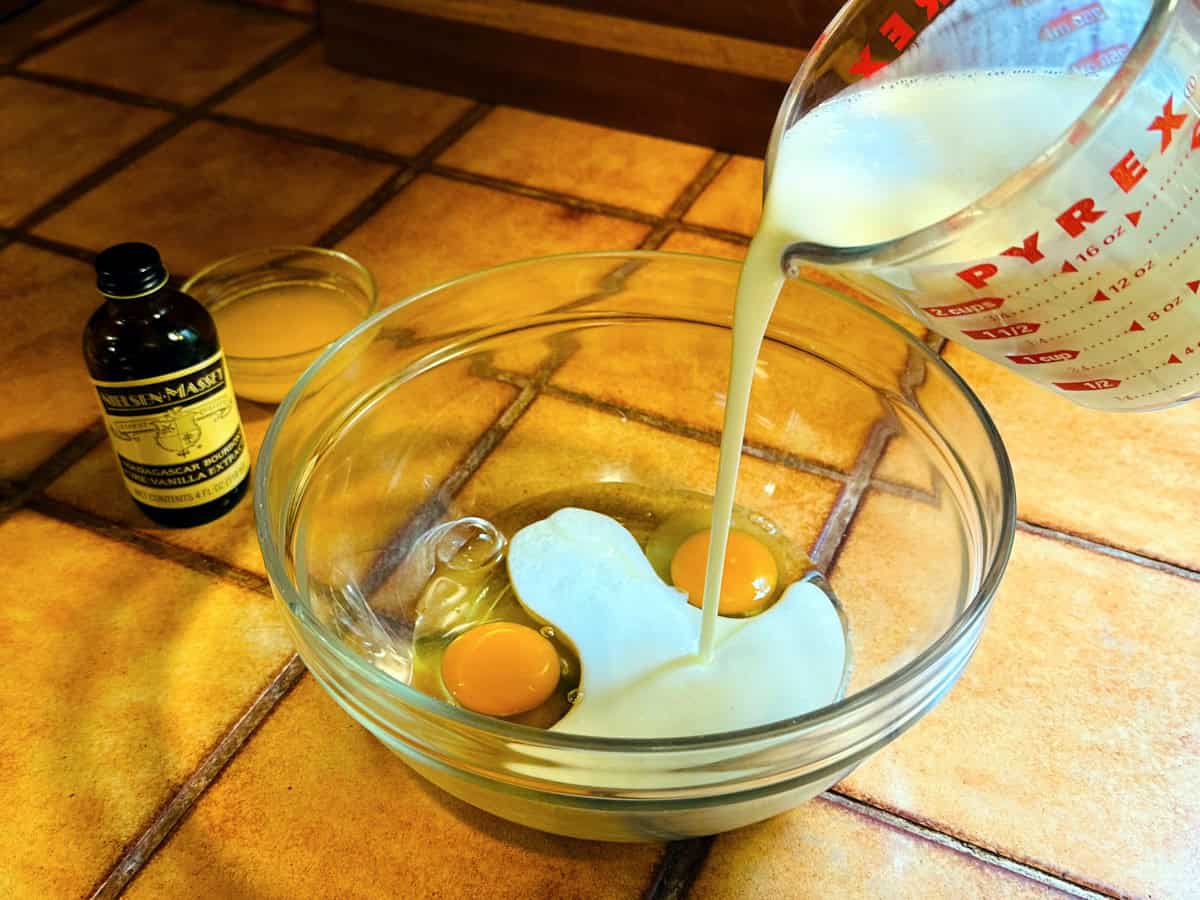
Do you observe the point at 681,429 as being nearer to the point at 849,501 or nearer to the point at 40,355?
the point at 849,501

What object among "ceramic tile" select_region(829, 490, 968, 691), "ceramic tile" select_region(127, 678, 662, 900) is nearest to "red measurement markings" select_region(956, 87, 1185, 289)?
"ceramic tile" select_region(829, 490, 968, 691)

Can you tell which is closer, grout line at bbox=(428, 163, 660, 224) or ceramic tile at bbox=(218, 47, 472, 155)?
grout line at bbox=(428, 163, 660, 224)

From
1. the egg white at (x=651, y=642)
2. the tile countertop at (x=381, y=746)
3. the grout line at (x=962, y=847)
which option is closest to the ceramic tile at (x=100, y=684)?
the tile countertop at (x=381, y=746)

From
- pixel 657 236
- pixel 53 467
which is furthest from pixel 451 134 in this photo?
pixel 53 467

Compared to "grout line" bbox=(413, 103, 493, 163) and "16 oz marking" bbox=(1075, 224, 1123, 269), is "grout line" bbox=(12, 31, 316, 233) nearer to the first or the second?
"grout line" bbox=(413, 103, 493, 163)

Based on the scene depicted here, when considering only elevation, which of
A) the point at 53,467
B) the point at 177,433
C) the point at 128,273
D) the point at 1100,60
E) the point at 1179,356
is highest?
the point at 1100,60
